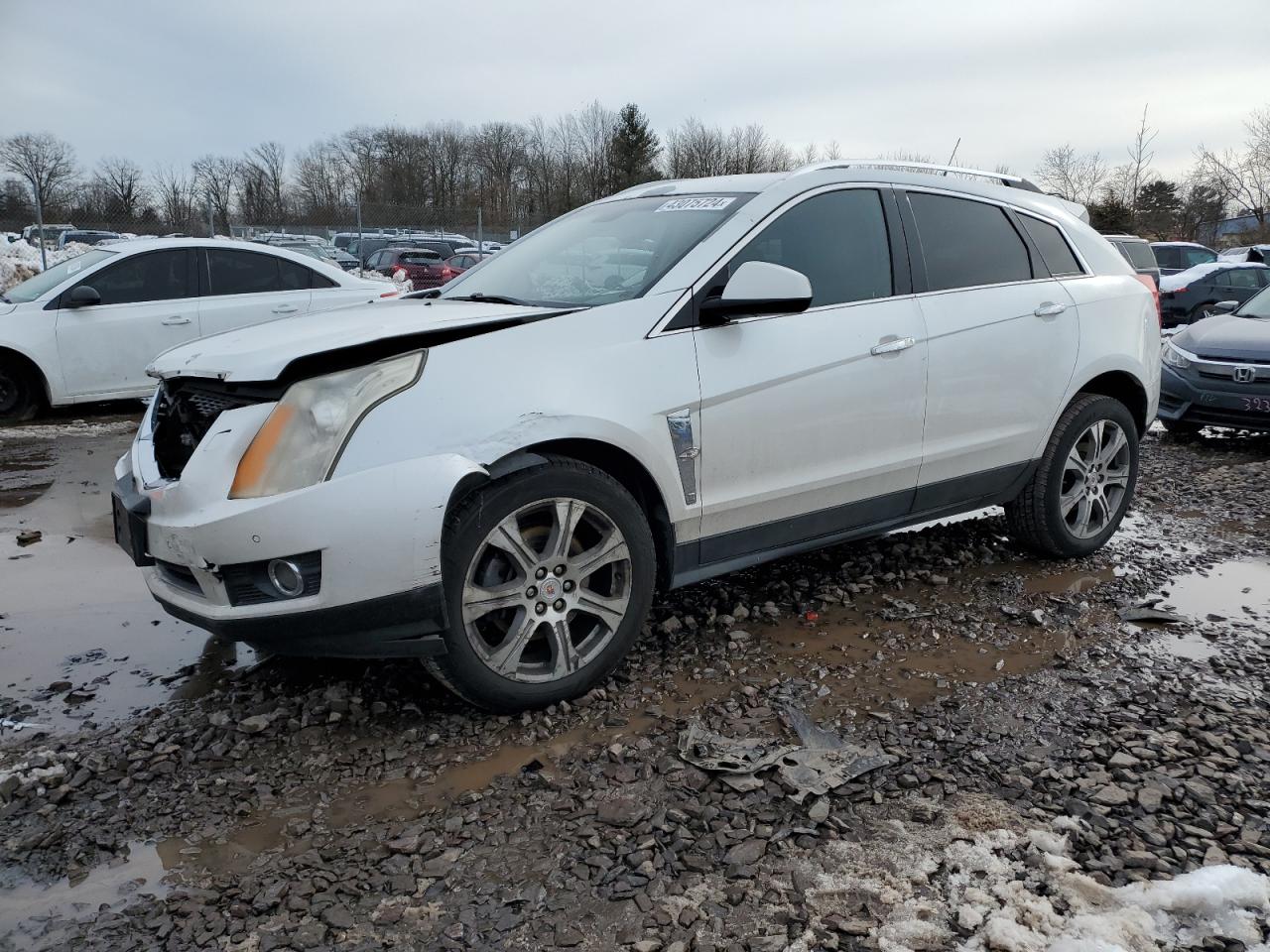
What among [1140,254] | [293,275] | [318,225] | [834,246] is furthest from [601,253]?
[318,225]

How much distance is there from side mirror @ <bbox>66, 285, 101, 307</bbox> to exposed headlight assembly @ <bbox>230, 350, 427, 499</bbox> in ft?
22.6

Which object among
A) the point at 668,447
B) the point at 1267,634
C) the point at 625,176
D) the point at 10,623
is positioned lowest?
the point at 1267,634

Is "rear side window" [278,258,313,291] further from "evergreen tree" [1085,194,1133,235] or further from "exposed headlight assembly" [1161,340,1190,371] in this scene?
"evergreen tree" [1085,194,1133,235]

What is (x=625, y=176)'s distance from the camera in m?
48.9

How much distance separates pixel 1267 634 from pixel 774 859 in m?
2.65

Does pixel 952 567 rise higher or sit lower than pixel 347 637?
lower

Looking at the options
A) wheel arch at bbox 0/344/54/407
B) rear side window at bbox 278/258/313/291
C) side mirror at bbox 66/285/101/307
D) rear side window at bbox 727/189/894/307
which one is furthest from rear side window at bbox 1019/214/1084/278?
wheel arch at bbox 0/344/54/407

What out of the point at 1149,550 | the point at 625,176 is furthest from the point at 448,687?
→ the point at 625,176

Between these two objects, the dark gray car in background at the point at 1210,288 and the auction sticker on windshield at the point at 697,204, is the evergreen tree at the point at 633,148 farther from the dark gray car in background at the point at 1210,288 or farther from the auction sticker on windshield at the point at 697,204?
the auction sticker on windshield at the point at 697,204

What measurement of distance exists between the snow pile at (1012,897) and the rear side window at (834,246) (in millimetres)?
1982

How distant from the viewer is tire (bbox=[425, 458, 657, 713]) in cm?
290

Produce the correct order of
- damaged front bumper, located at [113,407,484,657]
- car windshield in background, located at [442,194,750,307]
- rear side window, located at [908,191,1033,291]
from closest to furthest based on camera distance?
damaged front bumper, located at [113,407,484,657] < car windshield in background, located at [442,194,750,307] < rear side window, located at [908,191,1033,291]

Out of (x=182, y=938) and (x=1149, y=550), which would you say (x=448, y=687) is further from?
(x=1149, y=550)

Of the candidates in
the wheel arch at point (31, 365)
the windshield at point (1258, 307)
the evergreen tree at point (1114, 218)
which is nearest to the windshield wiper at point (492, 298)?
the wheel arch at point (31, 365)
